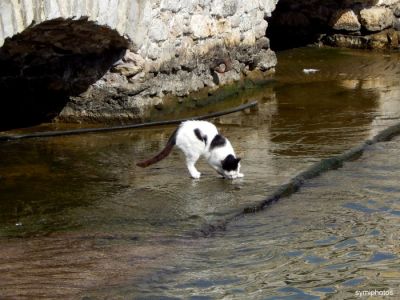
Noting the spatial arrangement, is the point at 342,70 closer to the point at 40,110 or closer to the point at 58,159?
the point at 40,110

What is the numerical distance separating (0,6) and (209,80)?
163 inches

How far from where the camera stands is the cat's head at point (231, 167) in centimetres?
724

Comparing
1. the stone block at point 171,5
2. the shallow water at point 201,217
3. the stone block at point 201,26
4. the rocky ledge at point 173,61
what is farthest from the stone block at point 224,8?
the shallow water at point 201,217

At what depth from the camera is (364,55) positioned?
14.1m

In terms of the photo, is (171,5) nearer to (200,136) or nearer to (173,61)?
(173,61)

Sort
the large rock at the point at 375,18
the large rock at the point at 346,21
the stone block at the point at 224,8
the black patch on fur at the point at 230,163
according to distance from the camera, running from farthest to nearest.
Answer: the large rock at the point at 346,21 < the large rock at the point at 375,18 < the stone block at the point at 224,8 < the black patch on fur at the point at 230,163

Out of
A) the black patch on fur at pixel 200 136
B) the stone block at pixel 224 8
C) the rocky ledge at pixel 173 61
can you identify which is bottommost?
the black patch on fur at pixel 200 136

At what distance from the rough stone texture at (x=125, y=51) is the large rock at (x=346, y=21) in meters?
4.05

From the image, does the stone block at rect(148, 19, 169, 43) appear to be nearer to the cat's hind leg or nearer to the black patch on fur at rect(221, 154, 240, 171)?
the cat's hind leg

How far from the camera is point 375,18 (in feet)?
47.6

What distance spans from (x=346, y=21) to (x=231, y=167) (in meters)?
8.11

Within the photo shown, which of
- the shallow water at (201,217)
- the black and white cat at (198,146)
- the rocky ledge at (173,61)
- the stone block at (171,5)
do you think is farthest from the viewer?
the stone block at (171,5)

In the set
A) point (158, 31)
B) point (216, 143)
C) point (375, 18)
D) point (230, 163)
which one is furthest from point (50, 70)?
point (375, 18)

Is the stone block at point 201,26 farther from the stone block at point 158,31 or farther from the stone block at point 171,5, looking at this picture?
the stone block at point 158,31
